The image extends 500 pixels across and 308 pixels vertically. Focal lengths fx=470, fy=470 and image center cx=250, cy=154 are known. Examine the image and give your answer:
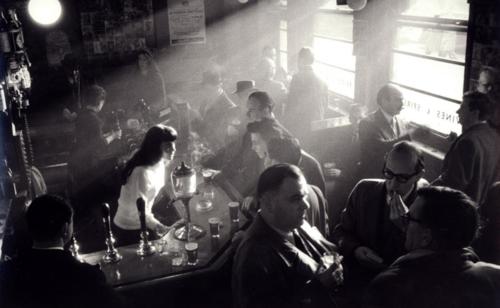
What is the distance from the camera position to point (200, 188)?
4422 mm

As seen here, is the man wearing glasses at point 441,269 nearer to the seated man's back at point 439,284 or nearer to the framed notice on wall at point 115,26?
the seated man's back at point 439,284

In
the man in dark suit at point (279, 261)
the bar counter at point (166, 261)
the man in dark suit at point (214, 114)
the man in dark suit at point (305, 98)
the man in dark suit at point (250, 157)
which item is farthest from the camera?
the man in dark suit at point (305, 98)

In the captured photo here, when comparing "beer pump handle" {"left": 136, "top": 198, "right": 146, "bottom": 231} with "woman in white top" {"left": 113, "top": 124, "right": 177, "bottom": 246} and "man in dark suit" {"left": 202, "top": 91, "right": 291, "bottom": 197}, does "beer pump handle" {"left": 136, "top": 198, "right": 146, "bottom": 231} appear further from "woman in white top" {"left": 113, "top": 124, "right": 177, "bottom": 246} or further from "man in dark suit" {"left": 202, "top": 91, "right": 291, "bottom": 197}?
"man in dark suit" {"left": 202, "top": 91, "right": 291, "bottom": 197}

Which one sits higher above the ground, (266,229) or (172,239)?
(266,229)

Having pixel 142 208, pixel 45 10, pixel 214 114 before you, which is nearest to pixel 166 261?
pixel 142 208

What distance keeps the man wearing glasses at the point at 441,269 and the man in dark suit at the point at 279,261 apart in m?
0.42

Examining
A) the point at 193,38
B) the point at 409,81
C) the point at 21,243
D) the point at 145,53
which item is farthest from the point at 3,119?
the point at 193,38

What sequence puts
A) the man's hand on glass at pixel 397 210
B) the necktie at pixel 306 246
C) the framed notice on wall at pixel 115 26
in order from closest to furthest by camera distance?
the necktie at pixel 306 246
the man's hand on glass at pixel 397 210
the framed notice on wall at pixel 115 26

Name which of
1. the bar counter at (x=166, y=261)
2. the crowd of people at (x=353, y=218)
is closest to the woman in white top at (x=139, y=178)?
the crowd of people at (x=353, y=218)

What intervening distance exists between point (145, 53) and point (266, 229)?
20.3ft

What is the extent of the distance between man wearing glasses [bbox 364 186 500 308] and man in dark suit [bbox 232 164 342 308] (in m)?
0.42

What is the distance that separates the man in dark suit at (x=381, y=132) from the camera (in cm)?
455

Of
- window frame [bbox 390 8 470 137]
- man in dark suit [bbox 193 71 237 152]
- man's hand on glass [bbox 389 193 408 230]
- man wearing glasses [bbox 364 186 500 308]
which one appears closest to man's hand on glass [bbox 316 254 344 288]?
man wearing glasses [bbox 364 186 500 308]

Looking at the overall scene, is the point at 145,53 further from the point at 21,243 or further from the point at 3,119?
the point at 21,243
